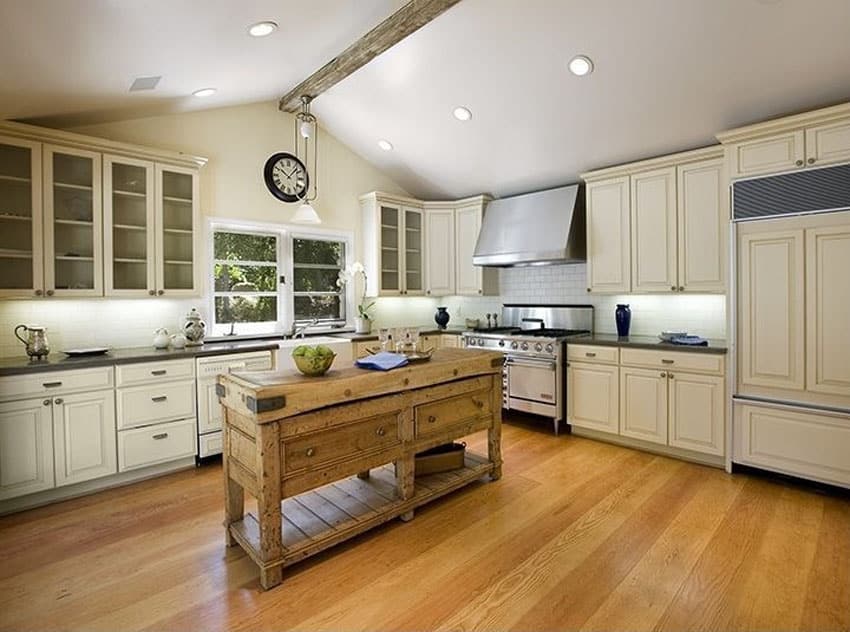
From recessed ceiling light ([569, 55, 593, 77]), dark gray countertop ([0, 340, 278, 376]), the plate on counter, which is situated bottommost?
dark gray countertop ([0, 340, 278, 376])

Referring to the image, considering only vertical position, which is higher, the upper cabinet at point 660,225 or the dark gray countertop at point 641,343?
the upper cabinet at point 660,225

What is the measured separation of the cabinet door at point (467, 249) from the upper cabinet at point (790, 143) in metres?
2.70

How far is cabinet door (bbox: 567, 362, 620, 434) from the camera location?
4.01m

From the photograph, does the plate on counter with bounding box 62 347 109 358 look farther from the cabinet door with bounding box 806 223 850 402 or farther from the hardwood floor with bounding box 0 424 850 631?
the cabinet door with bounding box 806 223 850 402

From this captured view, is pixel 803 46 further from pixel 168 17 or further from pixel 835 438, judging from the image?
pixel 168 17

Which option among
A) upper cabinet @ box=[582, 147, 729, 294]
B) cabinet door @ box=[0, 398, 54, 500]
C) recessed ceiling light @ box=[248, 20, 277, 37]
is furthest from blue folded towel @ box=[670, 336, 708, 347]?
cabinet door @ box=[0, 398, 54, 500]

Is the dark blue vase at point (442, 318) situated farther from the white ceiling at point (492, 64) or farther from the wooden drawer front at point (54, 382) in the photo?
the wooden drawer front at point (54, 382)

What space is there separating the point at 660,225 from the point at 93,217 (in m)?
4.63

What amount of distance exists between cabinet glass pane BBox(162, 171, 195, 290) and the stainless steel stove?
9.48ft

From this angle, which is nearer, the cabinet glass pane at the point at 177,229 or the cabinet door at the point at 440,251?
the cabinet glass pane at the point at 177,229

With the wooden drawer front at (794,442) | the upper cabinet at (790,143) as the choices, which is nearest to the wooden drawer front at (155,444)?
the wooden drawer front at (794,442)

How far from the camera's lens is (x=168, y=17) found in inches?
94.6

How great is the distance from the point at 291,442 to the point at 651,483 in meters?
2.59

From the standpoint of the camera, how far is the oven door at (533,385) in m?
4.34
